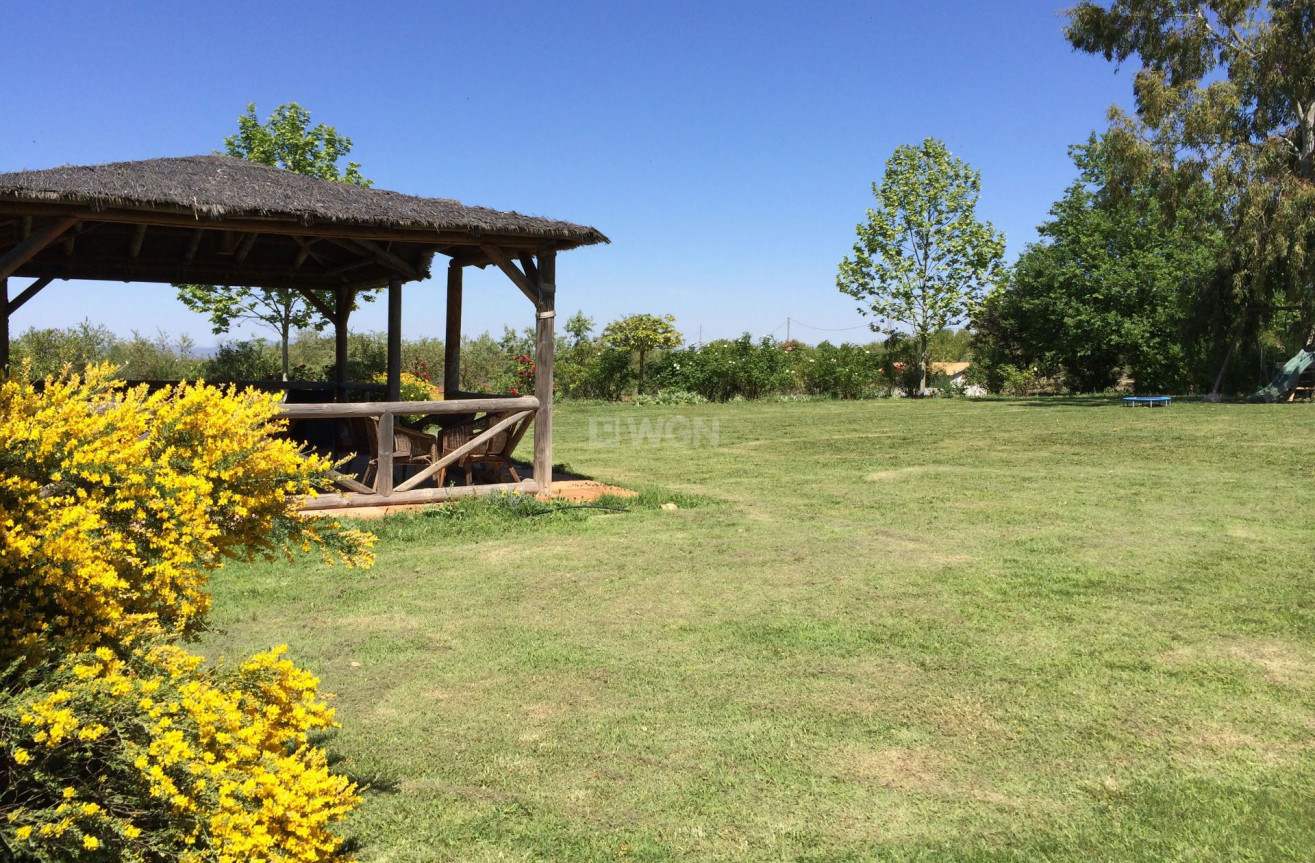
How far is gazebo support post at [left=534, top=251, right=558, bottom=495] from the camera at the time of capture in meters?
9.52

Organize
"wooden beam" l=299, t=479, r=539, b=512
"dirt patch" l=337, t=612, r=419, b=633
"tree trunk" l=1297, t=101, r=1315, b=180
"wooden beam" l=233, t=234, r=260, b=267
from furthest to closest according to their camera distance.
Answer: "tree trunk" l=1297, t=101, r=1315, b=180 < "wooden beam" l=233, t=234, r=260, b=267 < "wooden beam" l=299, t=479, r=539, b=512 < "dirt patch" l=337, t=612, r=419, b=633

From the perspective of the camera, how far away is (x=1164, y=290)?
95.9 ft

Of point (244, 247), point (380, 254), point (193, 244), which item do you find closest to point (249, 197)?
point (380, 254)

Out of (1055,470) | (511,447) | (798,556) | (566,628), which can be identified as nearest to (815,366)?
(1055,470)

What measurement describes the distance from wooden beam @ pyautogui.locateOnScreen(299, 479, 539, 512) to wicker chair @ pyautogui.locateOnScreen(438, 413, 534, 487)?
24cm

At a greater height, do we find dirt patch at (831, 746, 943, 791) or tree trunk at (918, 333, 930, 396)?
tree trunk at (918, 333, 930, 396)

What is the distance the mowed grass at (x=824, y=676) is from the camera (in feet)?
9.94

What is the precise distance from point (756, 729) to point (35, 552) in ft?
8.47

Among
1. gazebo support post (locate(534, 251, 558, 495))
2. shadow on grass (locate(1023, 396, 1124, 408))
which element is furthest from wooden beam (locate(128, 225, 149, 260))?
shadow on grass (locate(1023, 396, 1124, 408))

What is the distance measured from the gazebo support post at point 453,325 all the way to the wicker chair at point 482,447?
1.77m

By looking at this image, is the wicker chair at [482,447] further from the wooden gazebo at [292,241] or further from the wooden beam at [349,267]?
the wooden beam at [349,267]

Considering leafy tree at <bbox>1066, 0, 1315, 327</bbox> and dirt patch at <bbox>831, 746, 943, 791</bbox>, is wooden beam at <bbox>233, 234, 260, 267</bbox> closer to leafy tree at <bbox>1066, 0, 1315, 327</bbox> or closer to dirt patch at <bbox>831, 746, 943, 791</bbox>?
dirt patch at <bbox>831, 746, 943, 791</bbox>

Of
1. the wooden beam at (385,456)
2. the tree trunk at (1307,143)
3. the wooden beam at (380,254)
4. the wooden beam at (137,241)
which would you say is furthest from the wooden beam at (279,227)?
the tree trunk at (1307,143)

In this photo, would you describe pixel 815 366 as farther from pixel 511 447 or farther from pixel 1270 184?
pixel 511 447
